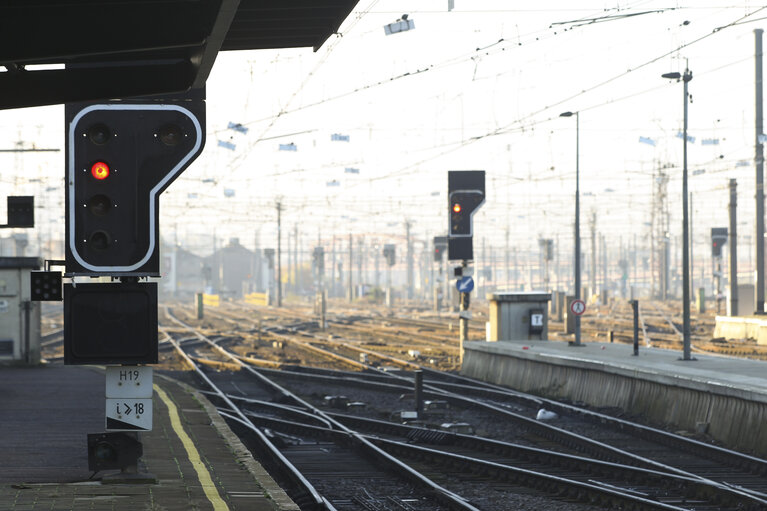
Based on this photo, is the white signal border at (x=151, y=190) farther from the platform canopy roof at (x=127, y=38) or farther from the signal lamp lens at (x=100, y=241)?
the platform canopy roof at (x=127, y=38)

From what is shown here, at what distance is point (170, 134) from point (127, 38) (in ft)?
6.28

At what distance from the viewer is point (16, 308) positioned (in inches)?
1053

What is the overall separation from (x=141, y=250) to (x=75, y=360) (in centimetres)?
93

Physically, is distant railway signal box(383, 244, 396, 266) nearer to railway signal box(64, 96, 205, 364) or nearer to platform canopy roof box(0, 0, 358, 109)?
railway signal box(64, 96, 205, 364)

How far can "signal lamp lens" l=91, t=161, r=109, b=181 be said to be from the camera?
8148mm

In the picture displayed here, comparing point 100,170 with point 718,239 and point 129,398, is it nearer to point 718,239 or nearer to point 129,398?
point 129,398

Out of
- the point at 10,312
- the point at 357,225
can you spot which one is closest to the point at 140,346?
the point at 10,312

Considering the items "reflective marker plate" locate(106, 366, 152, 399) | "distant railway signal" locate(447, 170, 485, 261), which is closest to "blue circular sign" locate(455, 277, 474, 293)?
"distant railway signal" locate(447, 170, 485, 261)

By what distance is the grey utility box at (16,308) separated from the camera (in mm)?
26719

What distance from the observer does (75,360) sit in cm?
816

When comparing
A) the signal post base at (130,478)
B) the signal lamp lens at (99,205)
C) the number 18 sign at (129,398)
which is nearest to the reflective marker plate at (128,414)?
the number 18 sign at (129,398)

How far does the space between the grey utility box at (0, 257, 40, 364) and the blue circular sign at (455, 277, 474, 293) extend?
1090cm

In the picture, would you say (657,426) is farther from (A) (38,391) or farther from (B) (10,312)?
(B) (10,312)

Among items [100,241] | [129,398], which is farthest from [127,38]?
[129,398]
